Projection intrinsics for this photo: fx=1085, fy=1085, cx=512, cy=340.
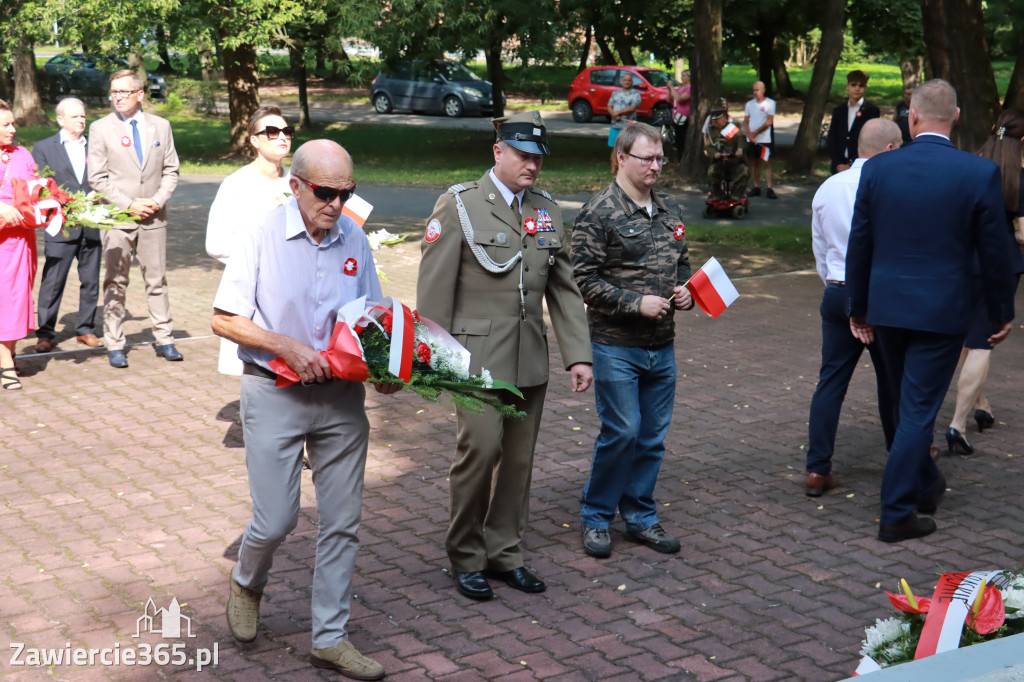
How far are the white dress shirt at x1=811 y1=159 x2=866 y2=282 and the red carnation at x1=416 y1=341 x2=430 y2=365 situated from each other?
300cm

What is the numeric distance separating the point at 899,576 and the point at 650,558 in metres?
1.27

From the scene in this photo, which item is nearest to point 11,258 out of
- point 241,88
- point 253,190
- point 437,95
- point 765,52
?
point 253,190

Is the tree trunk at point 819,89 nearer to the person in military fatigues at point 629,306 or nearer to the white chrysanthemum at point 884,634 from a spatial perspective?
the person in military fatigues at point 629,306

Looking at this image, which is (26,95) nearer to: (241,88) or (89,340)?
(241,88)

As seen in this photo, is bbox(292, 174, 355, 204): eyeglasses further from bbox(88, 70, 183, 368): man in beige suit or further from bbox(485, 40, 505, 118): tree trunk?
bbox(485, 40, 505, 118): tree trunk

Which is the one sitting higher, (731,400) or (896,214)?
(896,214)

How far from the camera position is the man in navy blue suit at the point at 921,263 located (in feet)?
18.9

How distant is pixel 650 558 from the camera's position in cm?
579

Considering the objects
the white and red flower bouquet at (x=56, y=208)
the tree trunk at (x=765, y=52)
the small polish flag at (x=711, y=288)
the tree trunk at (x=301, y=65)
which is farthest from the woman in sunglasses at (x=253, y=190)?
the tree trunk at (x=765, y=52)

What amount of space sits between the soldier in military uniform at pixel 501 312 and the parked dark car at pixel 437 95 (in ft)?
103

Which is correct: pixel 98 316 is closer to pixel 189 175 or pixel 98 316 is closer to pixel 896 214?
pixel 896 214

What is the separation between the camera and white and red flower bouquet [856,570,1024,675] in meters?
3.35

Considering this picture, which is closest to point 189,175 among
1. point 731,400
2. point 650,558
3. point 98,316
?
point 98,316

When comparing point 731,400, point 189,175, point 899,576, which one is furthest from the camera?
point 189,175
